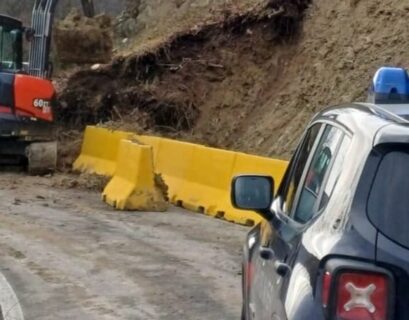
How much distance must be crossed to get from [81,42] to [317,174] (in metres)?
20.9

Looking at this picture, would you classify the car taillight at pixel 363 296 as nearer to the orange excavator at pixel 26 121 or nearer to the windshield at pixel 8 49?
Answer: the orange excavator at pixel 26 121

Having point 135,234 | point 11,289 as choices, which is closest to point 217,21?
point 135,234

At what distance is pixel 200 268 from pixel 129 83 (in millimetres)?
12116

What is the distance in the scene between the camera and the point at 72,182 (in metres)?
17.3

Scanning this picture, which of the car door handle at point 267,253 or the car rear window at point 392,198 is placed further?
the car door handle at point 267,253

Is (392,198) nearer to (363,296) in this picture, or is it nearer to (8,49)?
(363,296)

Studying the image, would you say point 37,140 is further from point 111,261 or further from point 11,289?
point 11,289

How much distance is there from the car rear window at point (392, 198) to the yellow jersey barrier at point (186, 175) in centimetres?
916

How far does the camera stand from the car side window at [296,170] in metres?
5.18

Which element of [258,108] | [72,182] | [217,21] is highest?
[217,21]

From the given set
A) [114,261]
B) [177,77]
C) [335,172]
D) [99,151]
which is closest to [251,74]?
[177,77]

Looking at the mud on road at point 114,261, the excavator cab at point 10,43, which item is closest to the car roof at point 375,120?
the mud on road at point 114,261

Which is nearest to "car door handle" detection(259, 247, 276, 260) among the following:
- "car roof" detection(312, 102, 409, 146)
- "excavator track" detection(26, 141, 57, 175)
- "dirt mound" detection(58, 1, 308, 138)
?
"car roof" detection(312, 102, 409, 146)

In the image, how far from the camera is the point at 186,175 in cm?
1520
